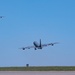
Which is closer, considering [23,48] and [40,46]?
[23,48]

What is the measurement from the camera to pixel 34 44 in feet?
534

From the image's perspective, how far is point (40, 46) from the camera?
14800cm

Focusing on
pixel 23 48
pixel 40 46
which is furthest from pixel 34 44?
pixel 23 48

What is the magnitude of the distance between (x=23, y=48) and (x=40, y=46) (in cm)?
1325

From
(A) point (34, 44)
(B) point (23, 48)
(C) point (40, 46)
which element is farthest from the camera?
(A) point (34, 44)

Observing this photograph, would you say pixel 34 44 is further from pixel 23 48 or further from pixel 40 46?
pixel 23 48

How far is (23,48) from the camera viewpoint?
136750 millimetres

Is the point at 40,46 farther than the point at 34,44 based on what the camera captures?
No

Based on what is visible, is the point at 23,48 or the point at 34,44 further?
the point at 34,44

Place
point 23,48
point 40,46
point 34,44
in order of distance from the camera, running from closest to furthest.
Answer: point 23,48 < point 40,46 < point 34,44

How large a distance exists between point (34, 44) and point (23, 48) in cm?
2649
